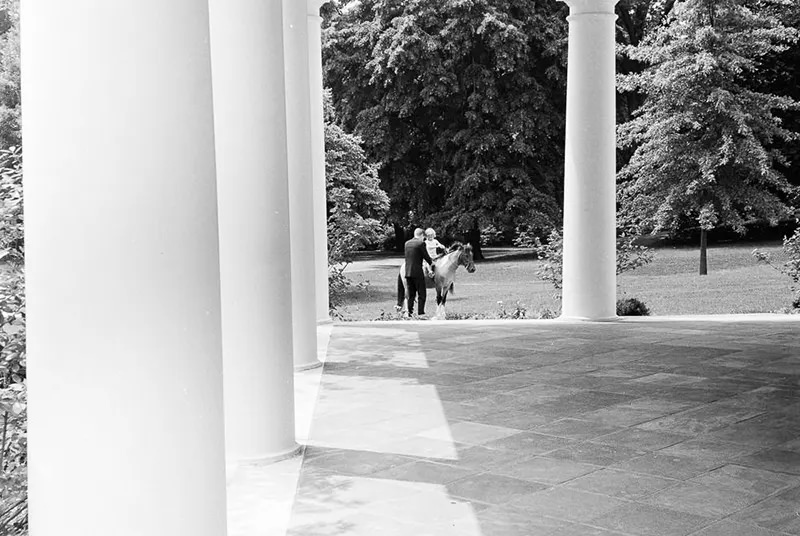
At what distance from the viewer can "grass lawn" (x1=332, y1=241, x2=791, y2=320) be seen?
3456 centimetres

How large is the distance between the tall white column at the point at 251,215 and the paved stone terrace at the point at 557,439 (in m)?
0.66

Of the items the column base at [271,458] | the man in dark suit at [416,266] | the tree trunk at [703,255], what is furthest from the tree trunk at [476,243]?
the column base at [271,458]

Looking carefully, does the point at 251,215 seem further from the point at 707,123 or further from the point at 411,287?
the point at 707,123

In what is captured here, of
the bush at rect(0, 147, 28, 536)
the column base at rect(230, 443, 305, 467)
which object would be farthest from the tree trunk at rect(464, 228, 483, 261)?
the column base at rect(230, 443, 305, 467)

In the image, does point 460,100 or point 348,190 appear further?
point 460,100

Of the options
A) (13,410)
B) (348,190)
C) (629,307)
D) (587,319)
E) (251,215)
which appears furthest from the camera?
(348,190)

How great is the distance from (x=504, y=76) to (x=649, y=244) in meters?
11.4

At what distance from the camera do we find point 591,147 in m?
20.1

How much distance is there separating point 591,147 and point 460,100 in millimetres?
32027

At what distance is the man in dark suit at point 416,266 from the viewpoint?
28672 millimetres

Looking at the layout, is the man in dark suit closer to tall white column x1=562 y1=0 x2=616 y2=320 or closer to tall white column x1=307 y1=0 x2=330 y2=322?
tall white column x1=307 y1=0 x2=330 y2=322

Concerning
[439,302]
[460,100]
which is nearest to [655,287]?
[439,302]

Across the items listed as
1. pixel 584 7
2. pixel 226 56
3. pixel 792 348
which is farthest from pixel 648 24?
pixel 226 56

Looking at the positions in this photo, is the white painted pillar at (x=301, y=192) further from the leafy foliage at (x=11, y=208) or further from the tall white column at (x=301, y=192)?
the leafy foliage at (x=11, y=208)
